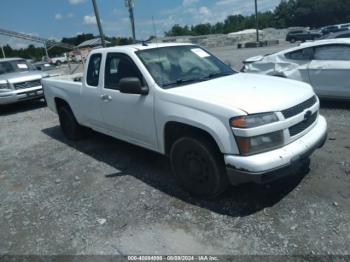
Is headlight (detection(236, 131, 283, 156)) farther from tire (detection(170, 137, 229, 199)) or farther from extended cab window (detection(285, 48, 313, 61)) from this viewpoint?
extended cab window (detection(285, 48, 313, 61))

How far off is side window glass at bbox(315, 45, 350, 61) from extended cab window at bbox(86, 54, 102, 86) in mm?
4896

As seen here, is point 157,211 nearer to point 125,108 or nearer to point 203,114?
point 203,114

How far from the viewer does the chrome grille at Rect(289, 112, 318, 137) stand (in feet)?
11.7

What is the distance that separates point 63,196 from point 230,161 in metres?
2.44

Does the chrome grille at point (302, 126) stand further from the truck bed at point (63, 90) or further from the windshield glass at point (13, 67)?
the windshield glass at point (13, 67)

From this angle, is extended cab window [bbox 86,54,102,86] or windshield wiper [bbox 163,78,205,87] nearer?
windshield wiper [bbox 163,78,205,87]

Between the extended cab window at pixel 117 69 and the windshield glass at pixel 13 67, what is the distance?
338 inches

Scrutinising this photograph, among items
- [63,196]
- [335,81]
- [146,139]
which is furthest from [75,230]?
[335,81]

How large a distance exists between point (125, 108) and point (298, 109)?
7.46ft

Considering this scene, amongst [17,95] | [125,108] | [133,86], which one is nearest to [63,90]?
[125,108]

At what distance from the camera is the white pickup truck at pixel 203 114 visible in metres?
3.35

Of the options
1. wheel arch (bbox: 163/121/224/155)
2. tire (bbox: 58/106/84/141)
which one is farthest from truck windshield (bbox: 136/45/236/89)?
tire (bbox: 58/106/84/141)

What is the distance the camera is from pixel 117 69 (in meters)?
4.94

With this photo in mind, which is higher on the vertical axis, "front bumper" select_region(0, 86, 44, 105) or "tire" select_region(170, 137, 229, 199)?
"front bumper" select_region(0, 86, 44, 105)
